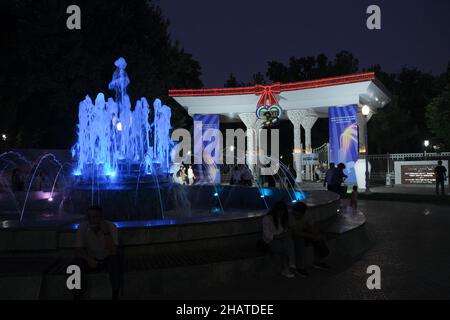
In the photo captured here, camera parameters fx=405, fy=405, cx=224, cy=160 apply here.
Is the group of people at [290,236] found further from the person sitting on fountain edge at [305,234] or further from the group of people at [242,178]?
the group of people at [242,178]

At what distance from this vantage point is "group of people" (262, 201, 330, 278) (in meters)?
5.91

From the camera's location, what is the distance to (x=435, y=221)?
11211 mm

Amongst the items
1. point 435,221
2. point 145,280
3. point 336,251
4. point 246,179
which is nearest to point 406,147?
point 246,179

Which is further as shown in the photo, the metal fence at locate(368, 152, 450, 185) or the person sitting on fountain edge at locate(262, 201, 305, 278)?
the metal fence at locate(368, 152, 450, 185)

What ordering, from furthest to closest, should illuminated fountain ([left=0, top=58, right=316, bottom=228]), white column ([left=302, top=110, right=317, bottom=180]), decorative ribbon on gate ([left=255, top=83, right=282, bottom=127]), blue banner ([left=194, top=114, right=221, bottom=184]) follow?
blue banner ([left=194, top=114, right=221, bottom=184]) < white column ([left=302, top=110, right=317, bottom=180]) < decorative ribbon on gate ([left=255, top=83, right=282, bottom=127]) < illuminated fountain ([left=0, top=58, right=316, bottom=228])

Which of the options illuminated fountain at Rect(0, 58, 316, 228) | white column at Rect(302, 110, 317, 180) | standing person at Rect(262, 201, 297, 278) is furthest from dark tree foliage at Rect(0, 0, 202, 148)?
standing person at Rect(262, 201, 297, 278)

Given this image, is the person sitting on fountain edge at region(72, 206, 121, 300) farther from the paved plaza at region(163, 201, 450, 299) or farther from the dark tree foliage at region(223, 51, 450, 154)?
the dark tree foliage at region(223, 51, 450, 154)

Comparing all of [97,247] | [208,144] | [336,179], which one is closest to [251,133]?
[208,144]

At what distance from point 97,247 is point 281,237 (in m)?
2.61

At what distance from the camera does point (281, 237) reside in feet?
19.5

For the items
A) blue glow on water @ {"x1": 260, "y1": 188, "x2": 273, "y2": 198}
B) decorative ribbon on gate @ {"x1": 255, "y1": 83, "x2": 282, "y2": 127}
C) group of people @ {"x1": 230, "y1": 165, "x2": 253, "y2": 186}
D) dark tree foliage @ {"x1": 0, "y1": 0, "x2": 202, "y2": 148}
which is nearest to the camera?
blue glow on water @ {"x1": 260, "y1": 188, "x2": 273, "y2": 198}

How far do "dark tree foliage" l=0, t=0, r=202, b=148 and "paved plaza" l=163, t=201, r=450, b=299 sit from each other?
20.1 metres

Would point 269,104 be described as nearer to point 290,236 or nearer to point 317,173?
point 317,173

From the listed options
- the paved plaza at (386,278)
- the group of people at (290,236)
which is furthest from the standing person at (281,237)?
the paved plaza at (386,278)
